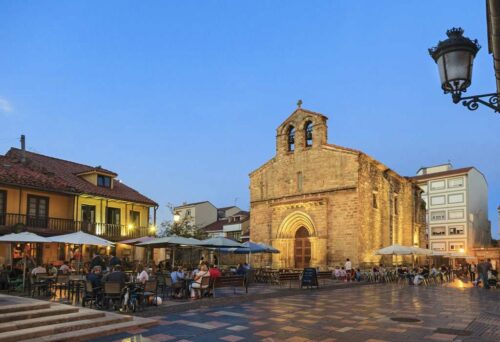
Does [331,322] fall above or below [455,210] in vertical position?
below

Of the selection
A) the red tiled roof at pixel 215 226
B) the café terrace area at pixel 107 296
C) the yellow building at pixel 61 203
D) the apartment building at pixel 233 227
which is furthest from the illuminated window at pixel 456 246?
the yellow building at pixel 61 203

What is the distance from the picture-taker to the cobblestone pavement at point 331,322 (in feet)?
28.0

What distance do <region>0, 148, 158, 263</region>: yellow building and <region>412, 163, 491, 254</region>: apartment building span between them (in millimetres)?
40244

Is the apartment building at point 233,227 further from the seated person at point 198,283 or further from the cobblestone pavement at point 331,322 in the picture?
the cobblestone pavement at point 331,322

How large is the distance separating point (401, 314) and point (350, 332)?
3.35m

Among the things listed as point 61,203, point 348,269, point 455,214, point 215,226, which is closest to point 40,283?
point 61,203

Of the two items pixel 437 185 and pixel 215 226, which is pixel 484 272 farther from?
pixel 437 185

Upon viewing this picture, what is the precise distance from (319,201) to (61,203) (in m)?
15.9

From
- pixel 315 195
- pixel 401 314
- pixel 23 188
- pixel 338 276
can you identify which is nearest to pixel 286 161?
pixel 315 195

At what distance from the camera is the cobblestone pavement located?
8.52 m

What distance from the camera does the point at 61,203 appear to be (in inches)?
981

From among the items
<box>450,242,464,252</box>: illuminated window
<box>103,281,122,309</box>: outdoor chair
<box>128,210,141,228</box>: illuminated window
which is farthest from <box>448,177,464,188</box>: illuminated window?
<box>103,281,122,309</box>: outdoor chair

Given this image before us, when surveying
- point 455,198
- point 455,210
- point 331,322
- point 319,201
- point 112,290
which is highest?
point 455,198

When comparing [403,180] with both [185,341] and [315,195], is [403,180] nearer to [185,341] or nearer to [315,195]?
[315,195]
